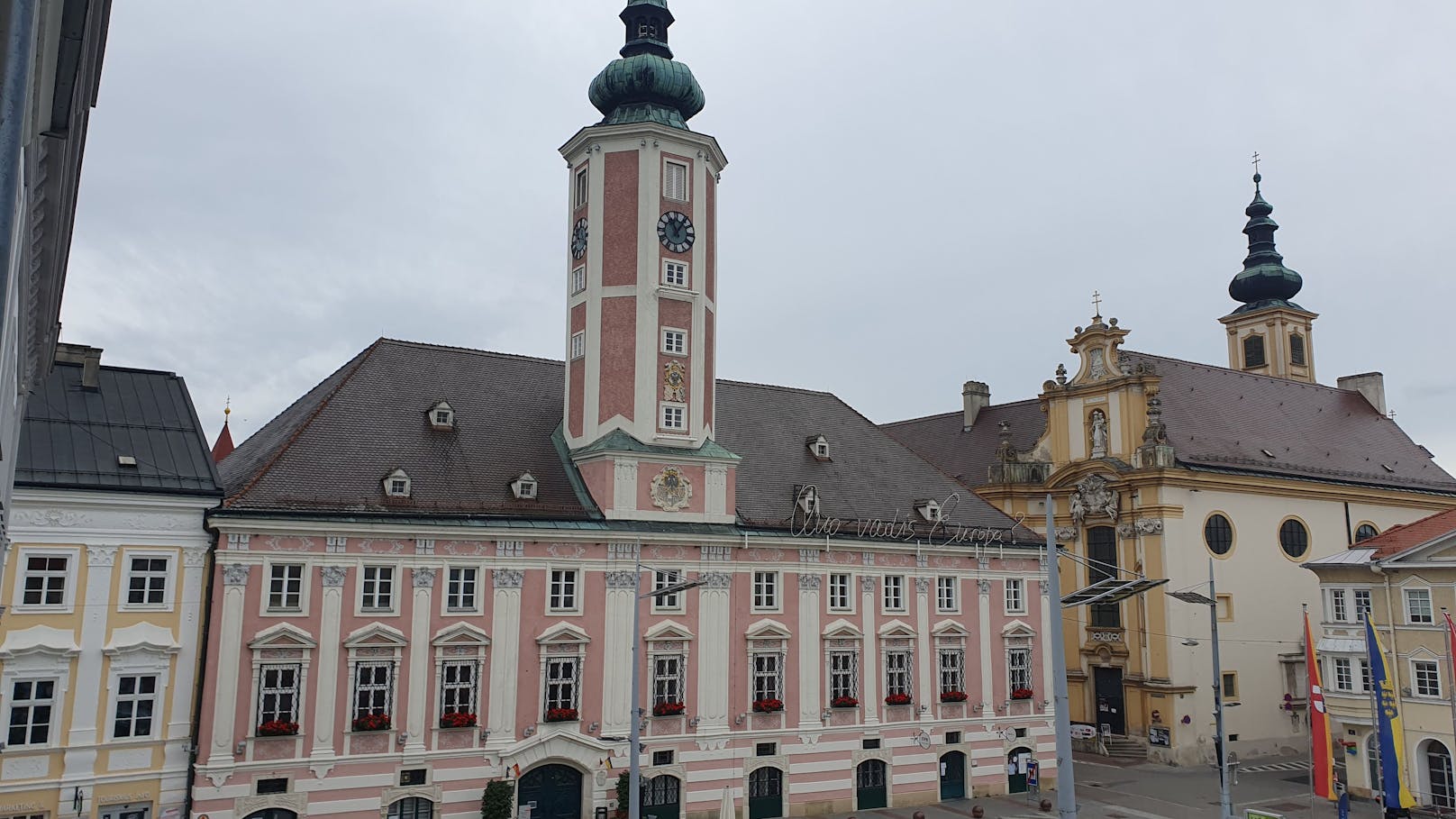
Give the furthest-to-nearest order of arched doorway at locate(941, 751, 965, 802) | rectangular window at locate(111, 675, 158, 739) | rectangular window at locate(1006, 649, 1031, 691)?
rectangular window at locate(1006, 649, 1031, 691) → arched doorway at locate(941, 751, 965, 802) → rectangular window at locate(111, 675, 158, 739)

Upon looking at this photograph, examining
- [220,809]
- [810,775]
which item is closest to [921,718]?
[810,775]

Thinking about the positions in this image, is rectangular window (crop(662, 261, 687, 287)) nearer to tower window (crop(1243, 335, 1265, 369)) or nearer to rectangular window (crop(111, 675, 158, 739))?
rectangular window (crop(111, 675, 158, 739))

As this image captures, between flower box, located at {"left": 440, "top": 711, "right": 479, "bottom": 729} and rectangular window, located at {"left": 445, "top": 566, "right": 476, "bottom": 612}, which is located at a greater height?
rectangular window, located at {"left": 445, "top": 566, "right": 476, "bottom": 612}

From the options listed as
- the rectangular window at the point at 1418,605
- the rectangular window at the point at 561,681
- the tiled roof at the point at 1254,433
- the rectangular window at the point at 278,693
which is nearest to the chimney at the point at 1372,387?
the tiled roof at the point at 1254,433

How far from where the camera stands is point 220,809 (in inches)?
1208

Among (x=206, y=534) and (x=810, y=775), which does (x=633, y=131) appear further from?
(x=810, y=775)

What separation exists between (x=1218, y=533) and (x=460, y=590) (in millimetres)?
38294

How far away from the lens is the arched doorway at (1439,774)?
4022 centimetres

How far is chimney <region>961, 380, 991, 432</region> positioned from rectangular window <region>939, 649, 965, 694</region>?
29.1 metres

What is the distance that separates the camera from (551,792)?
3528 cm

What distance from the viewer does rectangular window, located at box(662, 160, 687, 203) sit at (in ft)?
135

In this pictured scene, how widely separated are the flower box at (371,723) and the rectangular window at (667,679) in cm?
864

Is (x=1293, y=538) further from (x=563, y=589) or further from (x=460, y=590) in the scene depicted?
(x=460, y=590)

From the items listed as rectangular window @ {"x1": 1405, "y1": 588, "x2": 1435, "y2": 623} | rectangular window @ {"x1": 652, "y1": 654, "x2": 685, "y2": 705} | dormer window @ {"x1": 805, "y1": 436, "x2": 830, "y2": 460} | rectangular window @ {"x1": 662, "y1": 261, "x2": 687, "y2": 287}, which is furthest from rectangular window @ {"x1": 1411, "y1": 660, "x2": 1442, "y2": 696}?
rectangular window @ {"x1": 662, "y1": 261, "x2": 687, "y2": 287}
